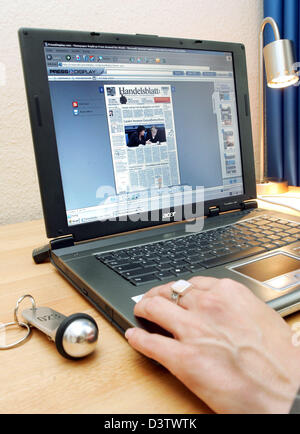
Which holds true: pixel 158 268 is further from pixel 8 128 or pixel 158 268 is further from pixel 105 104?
pixel 8 128

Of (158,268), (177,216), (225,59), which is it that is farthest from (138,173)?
(225,59)

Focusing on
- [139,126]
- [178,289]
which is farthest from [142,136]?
[178,289]

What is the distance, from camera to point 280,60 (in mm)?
998

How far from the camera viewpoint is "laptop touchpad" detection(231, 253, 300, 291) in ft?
1.50

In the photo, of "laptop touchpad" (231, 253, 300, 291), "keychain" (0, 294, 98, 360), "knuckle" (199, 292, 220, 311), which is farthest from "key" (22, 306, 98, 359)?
"laptop touchpad" (231, 253, 300, 291)

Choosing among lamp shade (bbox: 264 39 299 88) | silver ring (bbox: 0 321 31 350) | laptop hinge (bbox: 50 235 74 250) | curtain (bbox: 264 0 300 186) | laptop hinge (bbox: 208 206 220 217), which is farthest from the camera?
curtain (bbox: 264 0 300 186)

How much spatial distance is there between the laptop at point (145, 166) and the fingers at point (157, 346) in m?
0.09

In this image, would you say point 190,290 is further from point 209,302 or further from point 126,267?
point 126,267

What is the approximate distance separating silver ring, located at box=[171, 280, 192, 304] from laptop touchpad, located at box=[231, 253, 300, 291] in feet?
0.43

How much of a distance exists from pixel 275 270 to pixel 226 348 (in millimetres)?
225

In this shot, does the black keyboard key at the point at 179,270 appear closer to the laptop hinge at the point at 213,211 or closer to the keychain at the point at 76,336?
the keychain at the point at 76,336

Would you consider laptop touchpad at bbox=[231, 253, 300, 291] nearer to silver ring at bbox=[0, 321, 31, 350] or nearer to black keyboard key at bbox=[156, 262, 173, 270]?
black keyboard key at bbox=[156, 262, 173, 270]

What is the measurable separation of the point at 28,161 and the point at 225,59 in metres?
0.56

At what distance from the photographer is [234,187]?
32.9 inches
